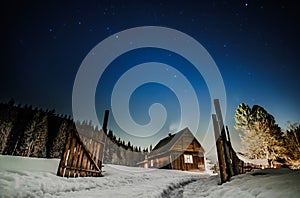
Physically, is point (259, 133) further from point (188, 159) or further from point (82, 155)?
point (82, 155)

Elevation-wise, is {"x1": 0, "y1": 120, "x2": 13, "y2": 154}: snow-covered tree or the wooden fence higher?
{"x1": 0, "y1": 120, "x2": 13, "y2": 154}: snow-covered tree

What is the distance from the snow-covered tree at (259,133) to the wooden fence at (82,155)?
810 inches

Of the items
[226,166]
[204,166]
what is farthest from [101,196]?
[204,166]

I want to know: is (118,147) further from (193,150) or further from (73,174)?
(73,174)

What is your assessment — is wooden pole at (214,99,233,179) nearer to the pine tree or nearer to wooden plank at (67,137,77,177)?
wooden plank at (67,137,77,177)

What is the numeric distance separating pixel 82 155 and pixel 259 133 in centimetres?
2239

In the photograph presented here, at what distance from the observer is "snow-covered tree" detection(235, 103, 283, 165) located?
67.4 feet

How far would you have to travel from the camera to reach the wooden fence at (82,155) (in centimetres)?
638

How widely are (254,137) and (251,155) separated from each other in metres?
2.40

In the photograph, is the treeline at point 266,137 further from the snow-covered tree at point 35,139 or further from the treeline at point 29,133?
the snow-covered tree at point 35,139

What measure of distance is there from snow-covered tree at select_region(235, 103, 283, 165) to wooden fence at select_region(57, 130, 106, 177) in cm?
2058

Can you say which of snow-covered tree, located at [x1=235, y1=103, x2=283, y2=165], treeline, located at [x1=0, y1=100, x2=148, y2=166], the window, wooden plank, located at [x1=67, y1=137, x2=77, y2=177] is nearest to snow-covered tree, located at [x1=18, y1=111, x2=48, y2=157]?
treeline, located at [x1=0, y1=100, x2=148, y2=166]

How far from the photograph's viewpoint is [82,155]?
747 centimetres

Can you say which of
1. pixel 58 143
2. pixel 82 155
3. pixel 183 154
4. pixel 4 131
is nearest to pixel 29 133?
pixel 4 131
